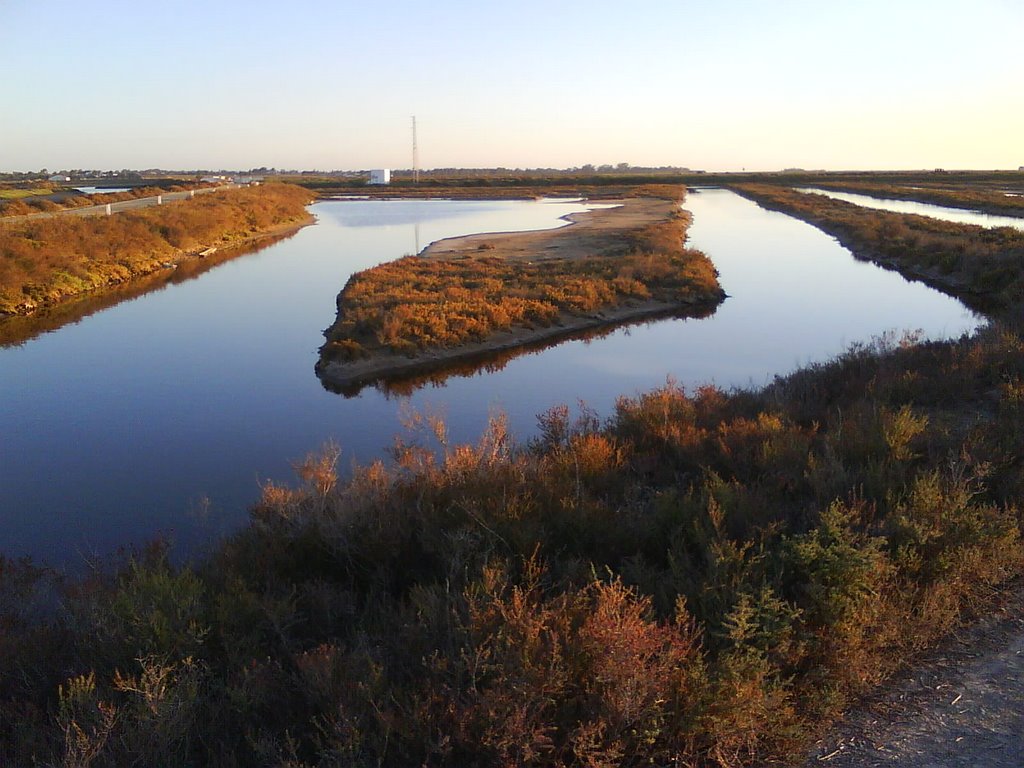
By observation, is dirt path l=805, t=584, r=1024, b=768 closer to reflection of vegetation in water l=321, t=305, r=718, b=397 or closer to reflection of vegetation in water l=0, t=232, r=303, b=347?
reflection of vegetation in water l=321, t=305, r=718, b=397

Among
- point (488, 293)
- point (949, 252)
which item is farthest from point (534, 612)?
point (949, 252)

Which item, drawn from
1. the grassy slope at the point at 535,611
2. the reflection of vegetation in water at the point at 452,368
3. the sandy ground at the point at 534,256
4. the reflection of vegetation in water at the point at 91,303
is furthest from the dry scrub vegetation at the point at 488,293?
the grassy slope at the point at 535,611

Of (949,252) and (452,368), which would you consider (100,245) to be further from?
(949,252)

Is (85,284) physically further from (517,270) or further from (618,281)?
(618,281)

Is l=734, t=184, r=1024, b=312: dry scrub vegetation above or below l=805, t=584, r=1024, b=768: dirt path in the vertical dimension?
above

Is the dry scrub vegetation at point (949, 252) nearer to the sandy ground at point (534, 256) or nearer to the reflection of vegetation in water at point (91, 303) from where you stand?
the sandy ground at point (534, 256)

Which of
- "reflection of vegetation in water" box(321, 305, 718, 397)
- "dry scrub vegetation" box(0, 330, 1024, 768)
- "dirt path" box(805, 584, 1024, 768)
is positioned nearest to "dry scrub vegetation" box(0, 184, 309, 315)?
"reflection of vegetation in water" box(321, 305, 718, 397)
